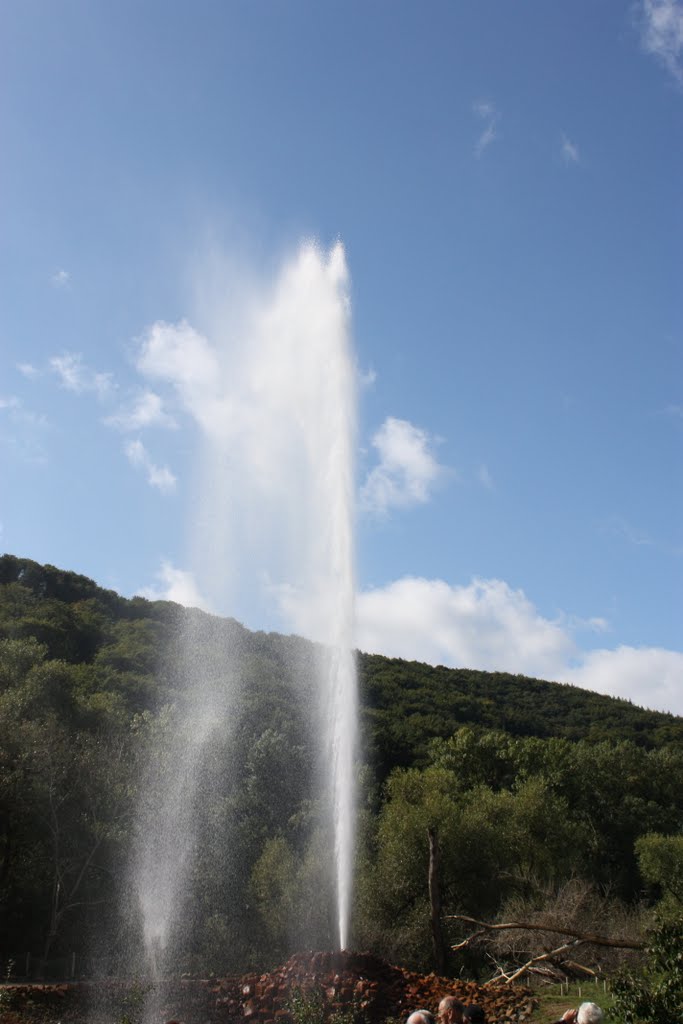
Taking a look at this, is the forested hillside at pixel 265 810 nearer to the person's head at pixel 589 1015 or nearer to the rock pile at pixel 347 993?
the rock pile at pixel 347 993

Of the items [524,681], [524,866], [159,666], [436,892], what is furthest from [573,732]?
[436,892]

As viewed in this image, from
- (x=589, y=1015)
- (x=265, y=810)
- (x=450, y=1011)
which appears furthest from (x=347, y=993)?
(x=265, y=810)

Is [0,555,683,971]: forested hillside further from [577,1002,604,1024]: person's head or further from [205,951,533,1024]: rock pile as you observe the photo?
[577,1002,604,1024]: person's head

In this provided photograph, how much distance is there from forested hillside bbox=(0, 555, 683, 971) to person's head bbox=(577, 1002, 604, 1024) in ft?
33.9

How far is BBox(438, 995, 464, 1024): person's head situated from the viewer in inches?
517

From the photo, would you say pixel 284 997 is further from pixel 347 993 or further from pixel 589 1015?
pixel 589 1015

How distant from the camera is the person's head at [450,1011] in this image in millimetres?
13120

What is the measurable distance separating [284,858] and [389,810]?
18.6 ft

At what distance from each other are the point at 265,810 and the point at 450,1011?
26134mm

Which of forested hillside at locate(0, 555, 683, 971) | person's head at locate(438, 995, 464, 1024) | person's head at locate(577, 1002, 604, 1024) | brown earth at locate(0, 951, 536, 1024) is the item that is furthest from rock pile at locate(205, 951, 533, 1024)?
forested hillside at locate(0, 555, 683, 971)

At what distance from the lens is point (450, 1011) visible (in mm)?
13281

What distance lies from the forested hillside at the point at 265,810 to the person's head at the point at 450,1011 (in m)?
8.48

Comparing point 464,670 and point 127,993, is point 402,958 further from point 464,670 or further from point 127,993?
point 464,670

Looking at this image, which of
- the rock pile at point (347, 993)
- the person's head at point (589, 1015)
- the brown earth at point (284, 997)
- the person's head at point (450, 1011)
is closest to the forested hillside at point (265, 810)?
the rock pile at point (347, 993)
